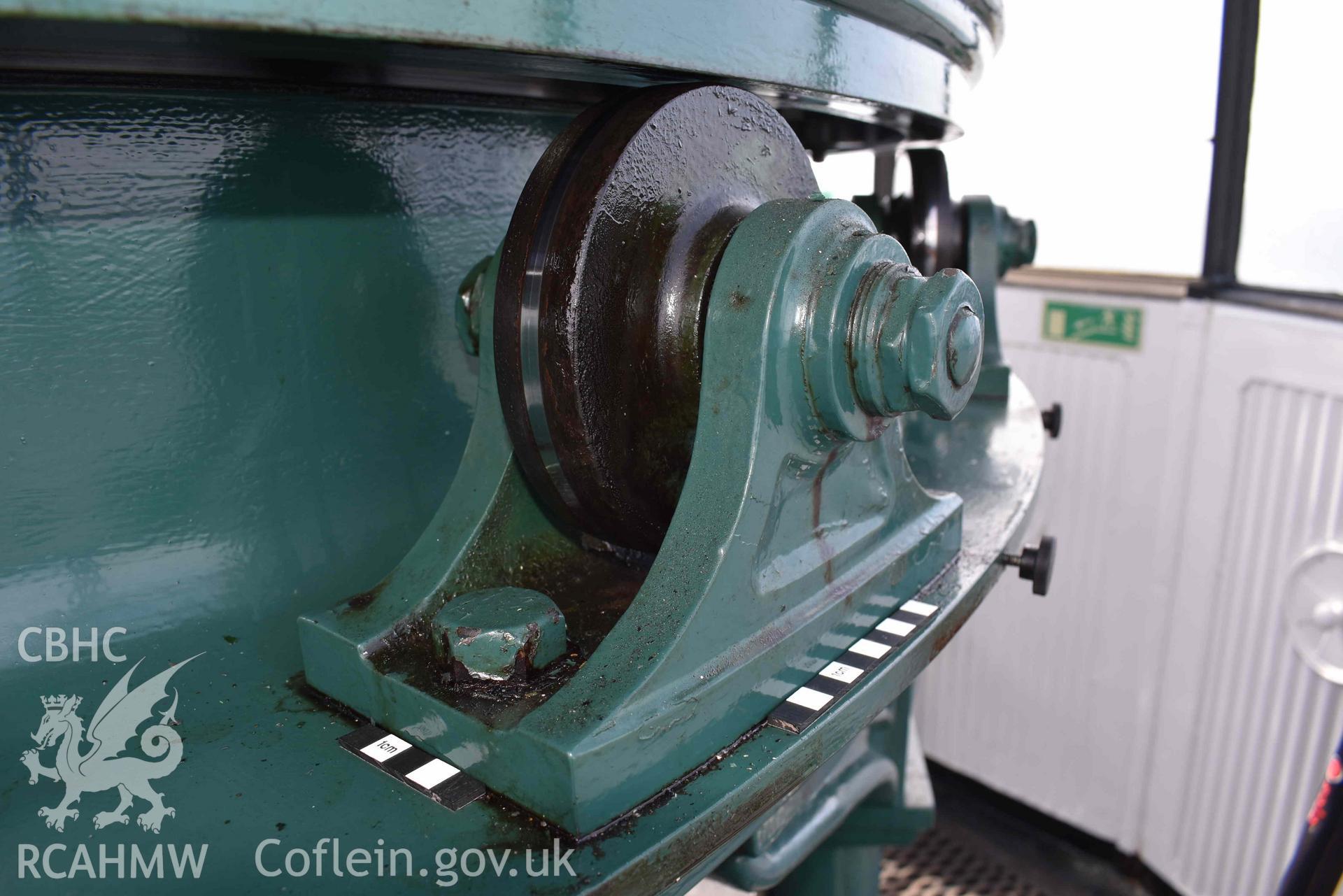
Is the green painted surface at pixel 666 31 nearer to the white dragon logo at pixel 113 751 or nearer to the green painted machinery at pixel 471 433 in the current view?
the green painted machinery at pixel 471 433

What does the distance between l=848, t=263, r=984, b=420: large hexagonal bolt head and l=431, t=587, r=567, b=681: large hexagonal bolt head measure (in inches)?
10.9

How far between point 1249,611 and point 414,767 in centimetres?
175

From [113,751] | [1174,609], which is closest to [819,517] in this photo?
[113,751]

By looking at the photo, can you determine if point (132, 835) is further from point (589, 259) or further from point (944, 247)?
point (944, 247)

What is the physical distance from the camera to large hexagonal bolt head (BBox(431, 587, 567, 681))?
2.10ft

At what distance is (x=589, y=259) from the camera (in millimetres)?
660

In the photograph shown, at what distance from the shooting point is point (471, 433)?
0.79m

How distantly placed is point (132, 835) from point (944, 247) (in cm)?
113

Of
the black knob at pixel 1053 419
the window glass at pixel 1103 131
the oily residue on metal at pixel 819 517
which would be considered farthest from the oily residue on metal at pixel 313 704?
the window glass at pixel 1103 131

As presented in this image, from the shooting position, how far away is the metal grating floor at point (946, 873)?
224cm

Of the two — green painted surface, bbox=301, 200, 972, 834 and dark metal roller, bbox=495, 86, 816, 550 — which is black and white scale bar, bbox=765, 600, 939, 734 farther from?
dark metal roller, bbox=495, 86, 816, 550

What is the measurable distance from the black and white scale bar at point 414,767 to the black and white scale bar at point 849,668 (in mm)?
214

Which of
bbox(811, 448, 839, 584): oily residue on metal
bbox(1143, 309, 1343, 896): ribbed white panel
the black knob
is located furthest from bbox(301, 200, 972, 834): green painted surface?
bbox(1143, 309, 1343, 896): ribbed white panel

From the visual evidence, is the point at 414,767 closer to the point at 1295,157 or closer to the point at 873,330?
the point at 873,330
